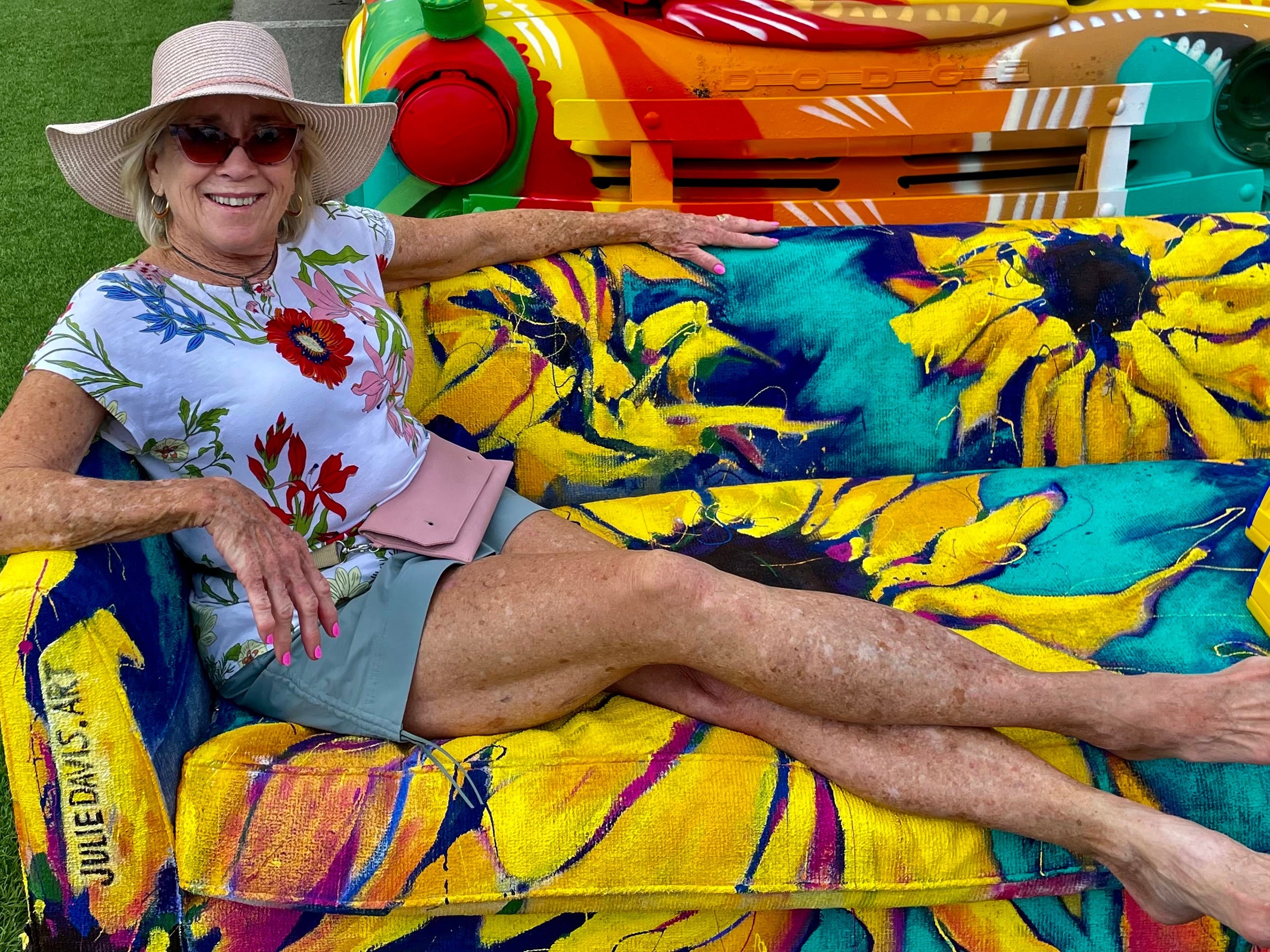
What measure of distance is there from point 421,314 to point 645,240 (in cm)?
49

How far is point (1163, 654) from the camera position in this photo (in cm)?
175

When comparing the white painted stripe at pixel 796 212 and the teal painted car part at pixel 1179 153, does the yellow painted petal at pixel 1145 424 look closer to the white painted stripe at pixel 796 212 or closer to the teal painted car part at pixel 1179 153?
the teal painted car part at pixel 1179 153

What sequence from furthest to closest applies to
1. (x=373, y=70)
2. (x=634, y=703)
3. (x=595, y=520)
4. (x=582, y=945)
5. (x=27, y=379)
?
(x=373, y=70), (x=595, y=520), (x=634, y=703), (x=582, y=945), (x=27, y=379)

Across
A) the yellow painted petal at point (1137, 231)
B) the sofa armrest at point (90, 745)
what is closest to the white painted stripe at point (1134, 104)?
the yellow painted petal at point (1137, 231)

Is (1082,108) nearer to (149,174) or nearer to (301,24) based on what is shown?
(149,174)

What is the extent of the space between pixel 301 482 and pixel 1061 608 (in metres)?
1.29

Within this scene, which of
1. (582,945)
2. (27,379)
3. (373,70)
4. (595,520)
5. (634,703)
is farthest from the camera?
(373,70)

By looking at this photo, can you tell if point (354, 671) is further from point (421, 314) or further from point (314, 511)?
point (421, 314)

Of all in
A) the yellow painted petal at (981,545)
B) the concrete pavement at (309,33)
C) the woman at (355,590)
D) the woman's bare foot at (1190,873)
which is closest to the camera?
the woman's bare foot at (1190,873)

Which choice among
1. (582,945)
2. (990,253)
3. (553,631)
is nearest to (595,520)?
(553,631)

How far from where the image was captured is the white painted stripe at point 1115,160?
2652mm

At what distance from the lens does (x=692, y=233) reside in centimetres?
223

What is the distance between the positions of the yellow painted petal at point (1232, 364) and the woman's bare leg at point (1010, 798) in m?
1.06

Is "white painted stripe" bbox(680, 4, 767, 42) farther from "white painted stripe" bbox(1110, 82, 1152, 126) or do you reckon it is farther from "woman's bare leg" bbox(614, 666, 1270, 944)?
"woman's bare leg" bbox(614, 666, 1270, 944)
